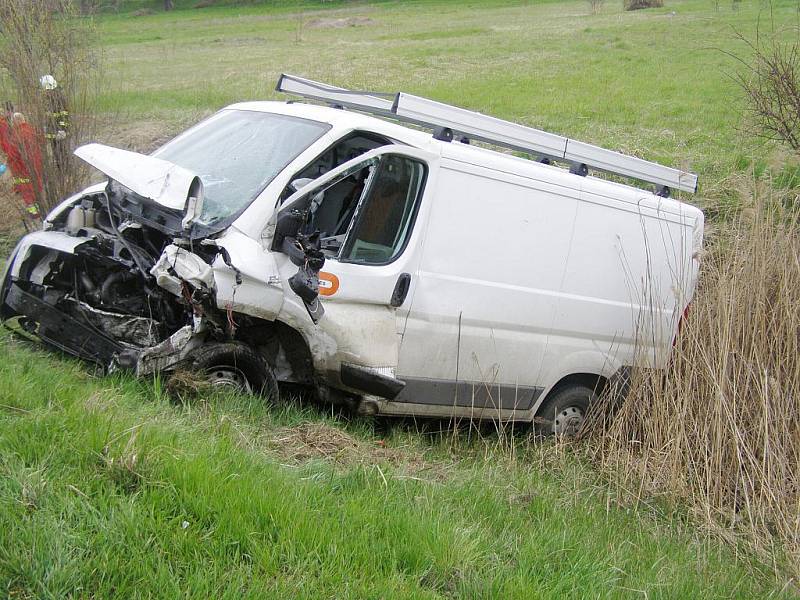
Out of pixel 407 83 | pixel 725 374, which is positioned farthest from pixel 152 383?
pixel 407 83

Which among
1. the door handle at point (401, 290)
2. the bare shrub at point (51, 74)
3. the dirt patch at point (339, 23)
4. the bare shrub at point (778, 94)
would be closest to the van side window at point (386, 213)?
the door handle at point (401, 290)

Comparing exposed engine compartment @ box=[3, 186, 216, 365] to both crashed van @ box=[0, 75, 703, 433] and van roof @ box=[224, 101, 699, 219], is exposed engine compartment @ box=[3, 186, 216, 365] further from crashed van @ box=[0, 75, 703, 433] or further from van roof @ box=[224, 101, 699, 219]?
van roof @ box=[224, 101, 699, 219]

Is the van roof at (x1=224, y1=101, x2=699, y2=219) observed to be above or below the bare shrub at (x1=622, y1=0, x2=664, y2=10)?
below

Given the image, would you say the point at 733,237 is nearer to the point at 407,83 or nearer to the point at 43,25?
the point at 43,25

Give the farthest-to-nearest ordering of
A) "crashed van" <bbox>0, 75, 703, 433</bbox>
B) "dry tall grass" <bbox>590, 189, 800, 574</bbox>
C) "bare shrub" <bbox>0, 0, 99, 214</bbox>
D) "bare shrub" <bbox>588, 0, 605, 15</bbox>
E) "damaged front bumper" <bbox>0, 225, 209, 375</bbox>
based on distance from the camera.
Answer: "bare shrub" <bbox>588, 0, 605, 15</bbox>
"bare shrub" <bbox>0, 0, 99, 214</bbox>
"dry tall grass" <bbox>590, 189, 800, 574</bbox>
"crashed van" <bbox>0, 75, 703, 433</bbox>
"damaged front bumper" <bbox>0, 225, 209, 375</bbox>

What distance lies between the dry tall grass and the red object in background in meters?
6.62

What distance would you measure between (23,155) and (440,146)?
5.58 metres

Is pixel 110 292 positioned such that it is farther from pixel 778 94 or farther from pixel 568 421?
pixel 778 94

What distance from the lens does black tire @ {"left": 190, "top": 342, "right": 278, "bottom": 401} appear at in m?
5.00

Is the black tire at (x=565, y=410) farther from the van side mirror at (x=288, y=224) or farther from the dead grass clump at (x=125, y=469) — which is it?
the dead grass clump at (x=125, y=469)

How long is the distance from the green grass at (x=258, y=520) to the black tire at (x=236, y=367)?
21 cm

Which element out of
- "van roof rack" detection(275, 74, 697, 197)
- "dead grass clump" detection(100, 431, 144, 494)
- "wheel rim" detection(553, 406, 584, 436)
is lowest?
"wheel rim" detection(553, 406, 584, 436)

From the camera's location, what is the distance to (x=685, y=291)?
6629mm

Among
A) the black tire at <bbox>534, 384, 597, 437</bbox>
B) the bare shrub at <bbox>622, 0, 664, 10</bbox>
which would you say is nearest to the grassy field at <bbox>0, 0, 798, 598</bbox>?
the black tire at <bbox>534, 384, 597, 437</bbox>
